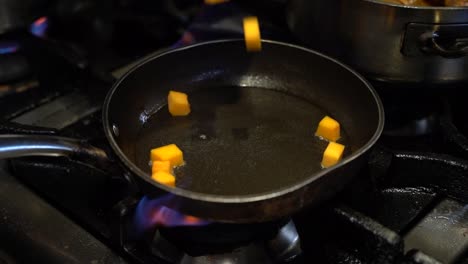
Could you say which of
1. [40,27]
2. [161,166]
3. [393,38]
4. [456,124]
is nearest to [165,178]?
[161,166]

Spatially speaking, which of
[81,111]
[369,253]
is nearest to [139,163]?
[81,111]

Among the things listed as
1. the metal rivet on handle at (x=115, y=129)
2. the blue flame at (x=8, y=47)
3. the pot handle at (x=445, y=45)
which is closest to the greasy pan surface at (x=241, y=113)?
the metal rivet on handle at (x=115, y=129)

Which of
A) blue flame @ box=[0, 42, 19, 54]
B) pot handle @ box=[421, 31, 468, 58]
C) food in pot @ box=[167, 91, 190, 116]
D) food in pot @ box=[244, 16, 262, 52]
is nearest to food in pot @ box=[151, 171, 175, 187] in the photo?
food in pot @ box=[167, 91, 190, 116]

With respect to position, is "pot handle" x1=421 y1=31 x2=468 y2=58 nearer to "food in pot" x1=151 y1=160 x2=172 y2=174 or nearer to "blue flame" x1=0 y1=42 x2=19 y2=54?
"food in pot" x1=151 y1=160 x2=172 y2=174

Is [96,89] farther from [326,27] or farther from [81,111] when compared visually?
[326,27]

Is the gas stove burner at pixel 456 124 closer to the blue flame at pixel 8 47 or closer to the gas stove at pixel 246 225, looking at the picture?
the gas stove at pixel 246 225

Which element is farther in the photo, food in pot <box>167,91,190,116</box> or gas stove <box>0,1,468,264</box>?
food in pot <box>167,91,190,116</box>

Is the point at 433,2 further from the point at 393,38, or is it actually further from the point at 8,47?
the point at 8,47
